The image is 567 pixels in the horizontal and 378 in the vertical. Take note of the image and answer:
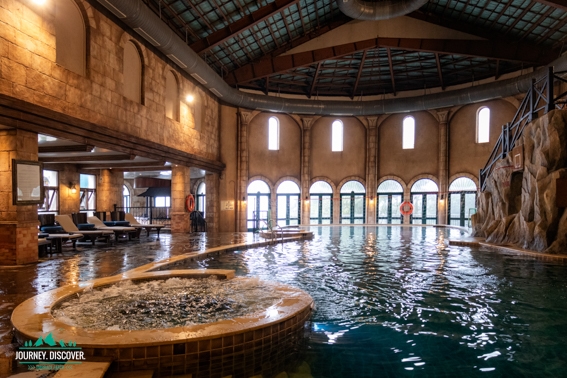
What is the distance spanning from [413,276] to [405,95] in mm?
17655

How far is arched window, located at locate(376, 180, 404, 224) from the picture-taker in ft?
73.1

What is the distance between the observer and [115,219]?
566 inches

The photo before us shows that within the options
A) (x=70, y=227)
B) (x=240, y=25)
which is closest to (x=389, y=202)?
(x=240, y=25)

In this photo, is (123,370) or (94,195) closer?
(123,370)

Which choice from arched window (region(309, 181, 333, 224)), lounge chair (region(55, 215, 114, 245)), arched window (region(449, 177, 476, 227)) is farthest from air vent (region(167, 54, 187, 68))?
arched window (region(449, 177, 476, 227))

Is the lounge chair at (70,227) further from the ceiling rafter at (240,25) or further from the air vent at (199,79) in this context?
the ceiling rafter at (240,25)

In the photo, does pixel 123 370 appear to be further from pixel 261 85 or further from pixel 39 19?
pixel 261 85

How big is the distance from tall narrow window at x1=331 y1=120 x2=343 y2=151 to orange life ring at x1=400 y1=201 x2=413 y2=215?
5.09 metres

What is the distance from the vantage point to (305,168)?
22.1 m

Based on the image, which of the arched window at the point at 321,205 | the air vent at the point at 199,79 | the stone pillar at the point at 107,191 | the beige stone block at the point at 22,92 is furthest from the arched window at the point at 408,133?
the beige stone block at the point at 22,92

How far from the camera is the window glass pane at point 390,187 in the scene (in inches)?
878

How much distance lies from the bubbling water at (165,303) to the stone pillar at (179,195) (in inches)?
365

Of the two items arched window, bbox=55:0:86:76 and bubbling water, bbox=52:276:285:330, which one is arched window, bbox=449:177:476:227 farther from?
arched window, bbox=55:0:86:76

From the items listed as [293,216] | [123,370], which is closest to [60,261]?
[123,370]
